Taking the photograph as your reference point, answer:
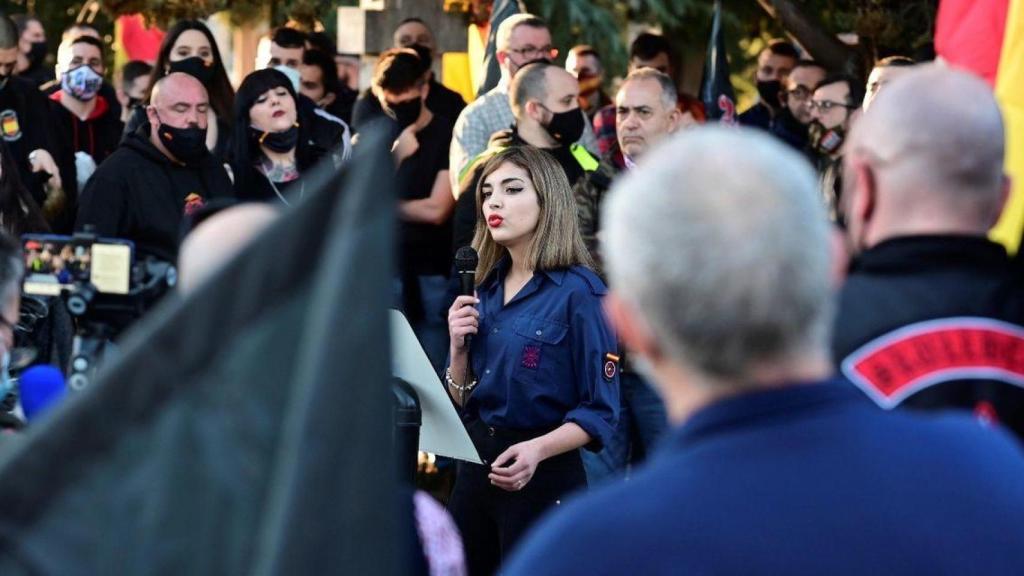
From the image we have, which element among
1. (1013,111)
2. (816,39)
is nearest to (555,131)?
(1013,111)

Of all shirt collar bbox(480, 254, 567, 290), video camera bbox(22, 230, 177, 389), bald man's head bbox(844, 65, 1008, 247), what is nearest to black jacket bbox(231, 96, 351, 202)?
shirt collar bbox(480, 254, 567, 290)

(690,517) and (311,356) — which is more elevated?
(311,356)

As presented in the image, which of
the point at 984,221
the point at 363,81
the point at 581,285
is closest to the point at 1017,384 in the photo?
the point at 984,221

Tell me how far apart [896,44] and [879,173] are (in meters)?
9.42

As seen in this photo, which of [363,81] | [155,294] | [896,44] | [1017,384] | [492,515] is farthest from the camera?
[363,81]

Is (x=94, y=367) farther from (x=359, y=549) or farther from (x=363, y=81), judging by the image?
(x=363, y=81)

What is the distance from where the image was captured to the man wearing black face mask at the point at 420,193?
9039 mm

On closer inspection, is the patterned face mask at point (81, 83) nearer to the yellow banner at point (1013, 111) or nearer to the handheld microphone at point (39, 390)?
the yellow banner at point (1013, 111)

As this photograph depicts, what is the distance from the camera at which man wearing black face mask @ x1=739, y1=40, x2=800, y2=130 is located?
12586 mm

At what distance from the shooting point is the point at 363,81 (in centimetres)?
Answer: 1362

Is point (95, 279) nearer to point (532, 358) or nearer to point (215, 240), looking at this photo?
point (215, 240)

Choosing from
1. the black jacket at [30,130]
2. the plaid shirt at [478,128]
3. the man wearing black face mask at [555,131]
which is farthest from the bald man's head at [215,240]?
the black jacket at [30,130]

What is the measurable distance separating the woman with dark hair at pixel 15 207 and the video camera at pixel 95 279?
3.53 meters

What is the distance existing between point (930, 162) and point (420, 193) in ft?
20.9
